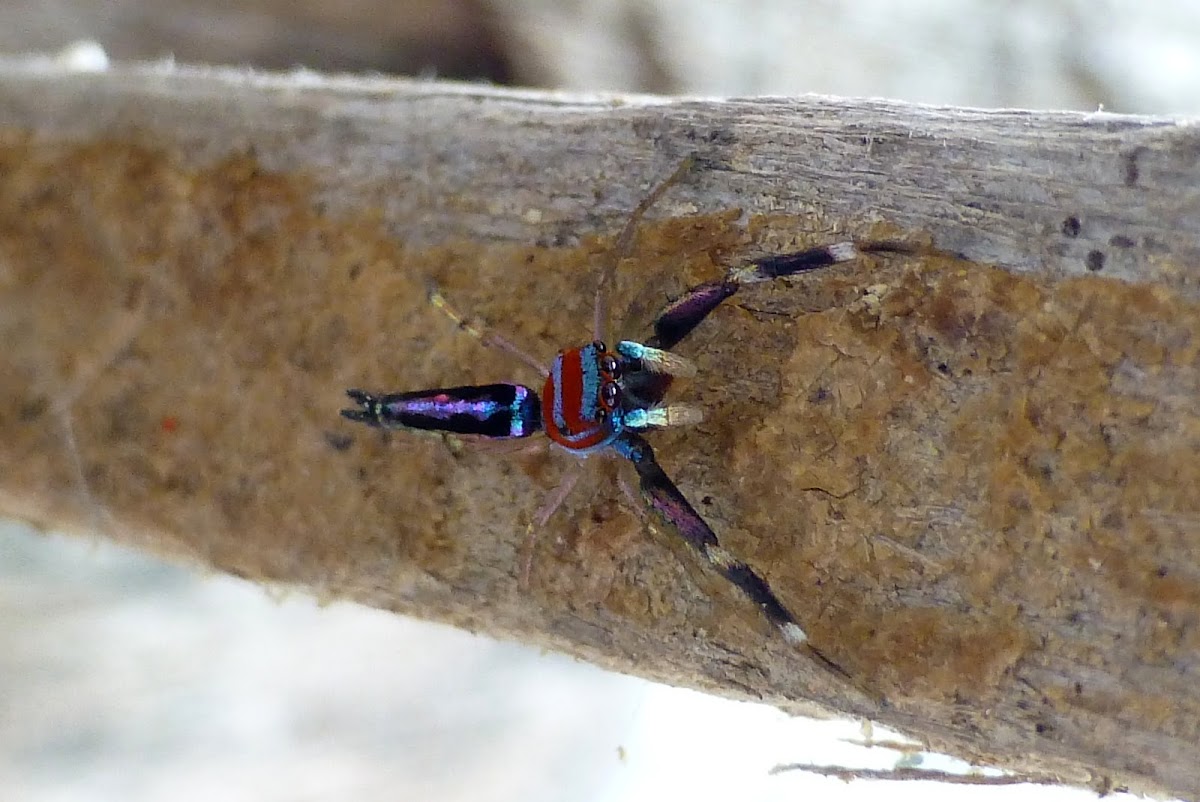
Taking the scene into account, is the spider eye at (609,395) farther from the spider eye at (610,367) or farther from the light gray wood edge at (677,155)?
the light gray wood edge at (677,155)

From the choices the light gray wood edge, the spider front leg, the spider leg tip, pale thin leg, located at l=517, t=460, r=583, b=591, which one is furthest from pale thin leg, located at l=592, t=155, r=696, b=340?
the spider leg tip

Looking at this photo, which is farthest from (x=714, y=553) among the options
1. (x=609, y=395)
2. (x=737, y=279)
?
(x=737, y=279)

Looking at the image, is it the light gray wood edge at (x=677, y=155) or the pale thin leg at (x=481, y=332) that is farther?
the pale thin leg at (x=481, y=332)

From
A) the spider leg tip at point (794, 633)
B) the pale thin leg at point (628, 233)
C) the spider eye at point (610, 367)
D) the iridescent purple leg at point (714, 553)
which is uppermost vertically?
the pale thin leg at point (628, 233)

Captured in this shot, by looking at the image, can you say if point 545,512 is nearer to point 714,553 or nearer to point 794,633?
point 714,553

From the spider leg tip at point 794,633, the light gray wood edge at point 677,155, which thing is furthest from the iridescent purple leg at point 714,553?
the light gray wood edge at point 677,155

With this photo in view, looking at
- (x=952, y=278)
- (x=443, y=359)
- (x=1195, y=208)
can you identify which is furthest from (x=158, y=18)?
(x=1195, y=208)

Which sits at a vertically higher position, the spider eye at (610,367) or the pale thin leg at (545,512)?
the spider eye at (610,367)
